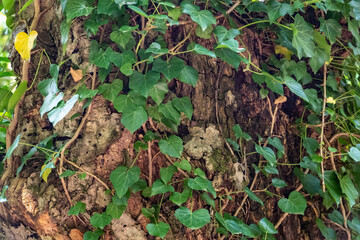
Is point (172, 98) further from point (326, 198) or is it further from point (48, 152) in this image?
point (326, 198)

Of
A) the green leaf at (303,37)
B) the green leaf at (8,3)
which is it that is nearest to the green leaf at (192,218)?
the green leaf at (303,37)

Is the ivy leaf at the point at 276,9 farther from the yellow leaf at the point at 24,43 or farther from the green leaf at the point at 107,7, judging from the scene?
the yellow leaf at the point at 24,43

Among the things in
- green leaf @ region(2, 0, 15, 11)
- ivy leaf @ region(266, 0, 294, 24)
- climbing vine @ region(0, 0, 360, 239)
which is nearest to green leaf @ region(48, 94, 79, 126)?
climbing vine @ region(0, 0, 360, 239)

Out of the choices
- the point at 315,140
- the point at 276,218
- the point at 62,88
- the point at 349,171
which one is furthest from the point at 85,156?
the point at 349,171

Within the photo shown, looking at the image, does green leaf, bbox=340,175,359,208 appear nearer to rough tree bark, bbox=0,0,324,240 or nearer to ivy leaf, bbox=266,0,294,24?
rough tree bark, bbox=0,0,324,240

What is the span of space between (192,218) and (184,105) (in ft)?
1.07

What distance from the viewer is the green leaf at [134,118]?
871mm

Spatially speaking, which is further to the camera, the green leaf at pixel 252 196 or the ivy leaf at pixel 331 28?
the ivy leaf at pixel 331 28

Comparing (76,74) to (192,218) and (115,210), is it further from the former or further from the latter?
(192,218)

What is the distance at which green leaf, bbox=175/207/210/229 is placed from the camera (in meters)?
0.85

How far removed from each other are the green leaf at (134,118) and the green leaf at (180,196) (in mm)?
232

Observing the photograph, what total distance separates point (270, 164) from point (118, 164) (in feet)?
1.66

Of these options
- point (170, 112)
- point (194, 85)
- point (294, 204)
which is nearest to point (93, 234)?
point (170, 112)

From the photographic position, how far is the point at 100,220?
0.92 meters
